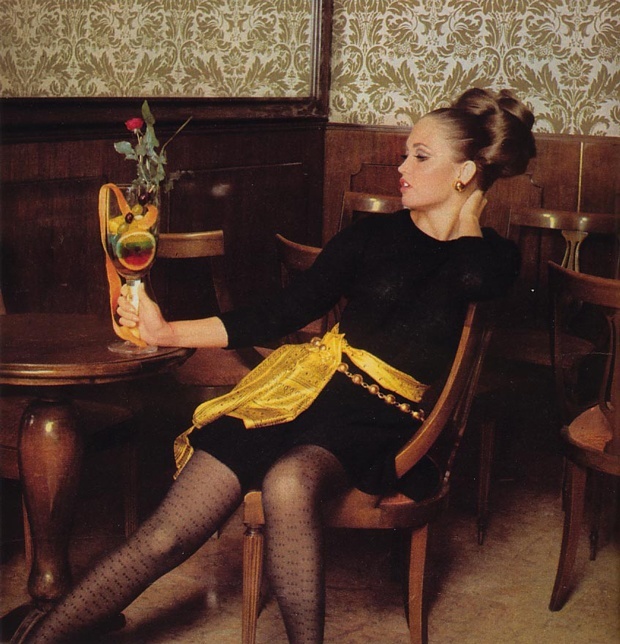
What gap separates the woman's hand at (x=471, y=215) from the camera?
2512 mm

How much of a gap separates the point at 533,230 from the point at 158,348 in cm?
253

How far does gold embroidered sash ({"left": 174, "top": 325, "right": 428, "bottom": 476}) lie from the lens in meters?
2.42

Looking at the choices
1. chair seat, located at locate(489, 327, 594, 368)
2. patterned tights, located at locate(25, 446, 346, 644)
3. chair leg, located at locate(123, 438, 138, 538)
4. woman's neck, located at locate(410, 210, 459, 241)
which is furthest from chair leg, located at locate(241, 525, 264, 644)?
chair seat, located at locate(489, 327, 594, 368)

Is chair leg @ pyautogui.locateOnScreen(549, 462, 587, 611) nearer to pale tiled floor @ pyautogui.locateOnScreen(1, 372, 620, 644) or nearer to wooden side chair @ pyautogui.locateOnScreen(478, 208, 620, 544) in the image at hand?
pale tiled floor @ pyautogui.locateOnScreen(1, 372, 620, 644)

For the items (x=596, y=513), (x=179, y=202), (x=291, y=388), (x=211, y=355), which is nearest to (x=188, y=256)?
(x=211, y=355)

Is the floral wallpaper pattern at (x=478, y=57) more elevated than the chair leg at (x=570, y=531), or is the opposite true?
the floral wallpaper pattern at (x=478, y=57)

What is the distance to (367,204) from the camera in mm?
4129

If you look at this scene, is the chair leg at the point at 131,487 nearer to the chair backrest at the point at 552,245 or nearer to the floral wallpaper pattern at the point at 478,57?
the chair backrest at the point at 552,245

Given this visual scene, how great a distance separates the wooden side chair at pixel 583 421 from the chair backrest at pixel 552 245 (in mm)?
1007

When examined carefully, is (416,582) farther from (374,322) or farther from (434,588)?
(374,322)

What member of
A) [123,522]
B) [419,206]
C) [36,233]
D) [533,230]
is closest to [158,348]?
[419,206]

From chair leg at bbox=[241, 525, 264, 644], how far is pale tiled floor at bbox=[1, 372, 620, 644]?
0.76 feet

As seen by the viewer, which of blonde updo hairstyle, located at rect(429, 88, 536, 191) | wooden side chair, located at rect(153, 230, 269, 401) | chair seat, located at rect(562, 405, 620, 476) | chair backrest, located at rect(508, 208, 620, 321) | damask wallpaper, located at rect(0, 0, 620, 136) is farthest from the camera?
chair backrest, located at rect(508, 208, 620, 321)

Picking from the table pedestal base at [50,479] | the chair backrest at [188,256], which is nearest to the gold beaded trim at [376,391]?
the table pedestal base at [50,479]
